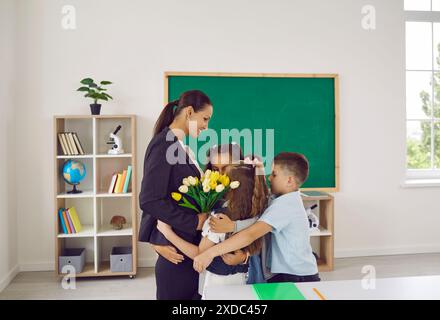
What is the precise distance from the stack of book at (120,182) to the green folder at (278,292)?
2.44 metres

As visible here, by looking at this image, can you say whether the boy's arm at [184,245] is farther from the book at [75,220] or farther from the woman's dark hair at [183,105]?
the book at [75,220]

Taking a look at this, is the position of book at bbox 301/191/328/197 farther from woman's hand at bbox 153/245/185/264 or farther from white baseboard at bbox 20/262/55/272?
white baseboard at bbox 20/262/55/272

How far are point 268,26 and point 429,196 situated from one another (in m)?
2.39

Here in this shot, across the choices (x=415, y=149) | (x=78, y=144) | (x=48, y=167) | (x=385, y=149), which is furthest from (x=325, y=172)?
(x=48, y=167)

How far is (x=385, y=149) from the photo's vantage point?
13.6 feet

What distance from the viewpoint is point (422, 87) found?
A: 14.5ft

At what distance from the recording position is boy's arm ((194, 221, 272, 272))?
1557 mm

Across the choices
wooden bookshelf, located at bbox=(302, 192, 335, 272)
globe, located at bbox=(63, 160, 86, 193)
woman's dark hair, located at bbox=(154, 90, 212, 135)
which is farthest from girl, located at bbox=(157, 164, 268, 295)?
globe, located at bbox=(63, 160, 86, 193)

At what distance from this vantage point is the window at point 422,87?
437 cm

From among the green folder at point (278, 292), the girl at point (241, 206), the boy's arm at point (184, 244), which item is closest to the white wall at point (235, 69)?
the boy's arm at point (184, 244)

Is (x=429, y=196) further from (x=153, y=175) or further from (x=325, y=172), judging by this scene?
(x=153, y=175)

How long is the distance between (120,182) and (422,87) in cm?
329

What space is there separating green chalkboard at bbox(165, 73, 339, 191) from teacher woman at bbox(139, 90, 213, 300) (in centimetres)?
211

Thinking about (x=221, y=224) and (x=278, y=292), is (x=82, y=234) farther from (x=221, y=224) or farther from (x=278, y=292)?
(x=278, y=292)
